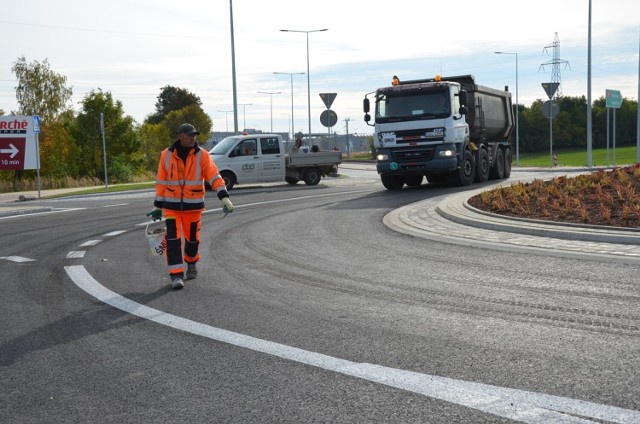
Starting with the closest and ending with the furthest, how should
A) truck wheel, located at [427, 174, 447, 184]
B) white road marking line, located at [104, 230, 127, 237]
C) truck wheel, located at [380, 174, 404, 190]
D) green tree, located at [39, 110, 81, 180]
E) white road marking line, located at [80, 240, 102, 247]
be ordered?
white road marking line, located at [80, 240, 102, 247] < white road marking line, located at [104, 230, 127, 237] < truck wheel, located at [427, 174, 447, 184] < truck wheel, located at [380, 174, 404, 190] < green tree, located at [39, 110, 81, 180]

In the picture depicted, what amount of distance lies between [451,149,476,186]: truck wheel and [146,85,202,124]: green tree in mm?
73652

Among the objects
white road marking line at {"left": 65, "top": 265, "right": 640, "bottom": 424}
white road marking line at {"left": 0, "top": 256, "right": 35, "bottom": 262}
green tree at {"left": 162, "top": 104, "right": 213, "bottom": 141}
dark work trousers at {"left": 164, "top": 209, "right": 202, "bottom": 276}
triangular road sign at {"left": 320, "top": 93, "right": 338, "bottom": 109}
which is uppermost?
green tree at {"left": 162, "top": 104, "right": 213, "bottom": 141}

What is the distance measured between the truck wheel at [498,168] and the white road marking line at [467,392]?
22.2 metres

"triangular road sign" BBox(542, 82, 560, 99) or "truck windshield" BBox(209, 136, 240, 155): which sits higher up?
"triangular road sign" BBox(542, 82, 560, 99)

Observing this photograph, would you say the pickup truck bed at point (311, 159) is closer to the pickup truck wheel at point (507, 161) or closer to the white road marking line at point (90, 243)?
the pickup truck wheel at point (507, 161)

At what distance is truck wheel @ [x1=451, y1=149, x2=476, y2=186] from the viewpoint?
2273 centimetres

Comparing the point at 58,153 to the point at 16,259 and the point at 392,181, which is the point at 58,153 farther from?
the point at 16,259

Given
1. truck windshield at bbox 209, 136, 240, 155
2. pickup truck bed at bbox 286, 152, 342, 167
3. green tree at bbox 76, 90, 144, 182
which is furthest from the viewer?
green tree at bbox 76, 90, 144, 182

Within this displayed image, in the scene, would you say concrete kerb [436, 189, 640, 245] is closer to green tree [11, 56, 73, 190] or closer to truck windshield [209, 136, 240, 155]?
truck windshield [209, 136, 240, 155]

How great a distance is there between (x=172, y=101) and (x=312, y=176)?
68.7 metres

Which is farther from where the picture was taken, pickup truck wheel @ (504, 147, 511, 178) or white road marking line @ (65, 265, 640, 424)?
pickup truck wheel @ (504, 147, 511, 178)

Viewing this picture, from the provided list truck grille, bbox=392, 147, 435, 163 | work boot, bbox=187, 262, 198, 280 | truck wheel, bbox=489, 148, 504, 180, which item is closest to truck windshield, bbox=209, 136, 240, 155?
truck grille, bbox=392, 147, 435, 163

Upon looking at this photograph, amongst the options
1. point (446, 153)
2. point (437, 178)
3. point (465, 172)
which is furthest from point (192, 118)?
point (446, 153)

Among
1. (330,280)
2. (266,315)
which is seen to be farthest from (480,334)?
(330,280)
